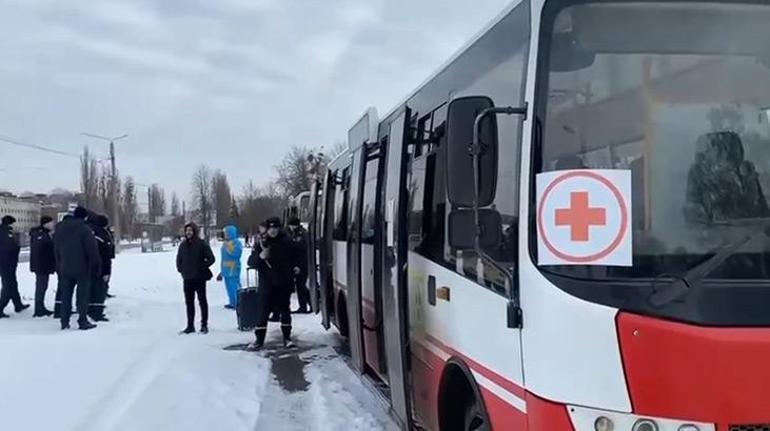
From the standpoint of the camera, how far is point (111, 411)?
7113mm

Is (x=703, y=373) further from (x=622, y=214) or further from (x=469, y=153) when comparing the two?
(x=469, y=153)

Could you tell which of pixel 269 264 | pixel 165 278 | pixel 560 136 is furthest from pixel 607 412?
pixel 165 278

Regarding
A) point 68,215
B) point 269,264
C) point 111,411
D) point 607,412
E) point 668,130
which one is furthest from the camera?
point 68,215

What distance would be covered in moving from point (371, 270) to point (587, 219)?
4.27 m

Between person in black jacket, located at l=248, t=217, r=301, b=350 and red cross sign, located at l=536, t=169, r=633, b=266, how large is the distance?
7.93 meters

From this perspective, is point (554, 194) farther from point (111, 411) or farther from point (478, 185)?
point (111, 411)

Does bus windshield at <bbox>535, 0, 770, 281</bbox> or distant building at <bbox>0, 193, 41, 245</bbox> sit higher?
distant building at <bbox>0, 193, 41, 245</bbox>

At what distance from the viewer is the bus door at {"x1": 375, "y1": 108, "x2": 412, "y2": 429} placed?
5730 millimetres

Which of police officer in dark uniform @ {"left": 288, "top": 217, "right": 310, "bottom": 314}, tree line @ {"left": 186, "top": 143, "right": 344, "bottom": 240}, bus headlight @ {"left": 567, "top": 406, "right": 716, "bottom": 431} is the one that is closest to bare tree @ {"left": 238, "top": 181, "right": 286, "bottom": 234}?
tree line @ {"left": 186, "top": 143, "right": 344, "bottom": 240}

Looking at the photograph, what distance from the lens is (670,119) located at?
10.9ft

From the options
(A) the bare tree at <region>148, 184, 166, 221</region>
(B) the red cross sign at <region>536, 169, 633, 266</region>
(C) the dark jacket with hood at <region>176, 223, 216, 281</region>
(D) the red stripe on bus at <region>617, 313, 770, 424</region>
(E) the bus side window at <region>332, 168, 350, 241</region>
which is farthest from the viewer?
(A) the bare tree at <region>148, 184, 166, 221</region>

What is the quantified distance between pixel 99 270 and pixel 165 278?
10.1m

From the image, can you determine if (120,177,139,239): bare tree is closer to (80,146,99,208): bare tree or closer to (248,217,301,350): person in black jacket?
(80,146,99,208): bare tree

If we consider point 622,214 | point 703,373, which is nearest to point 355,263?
point 622,214
